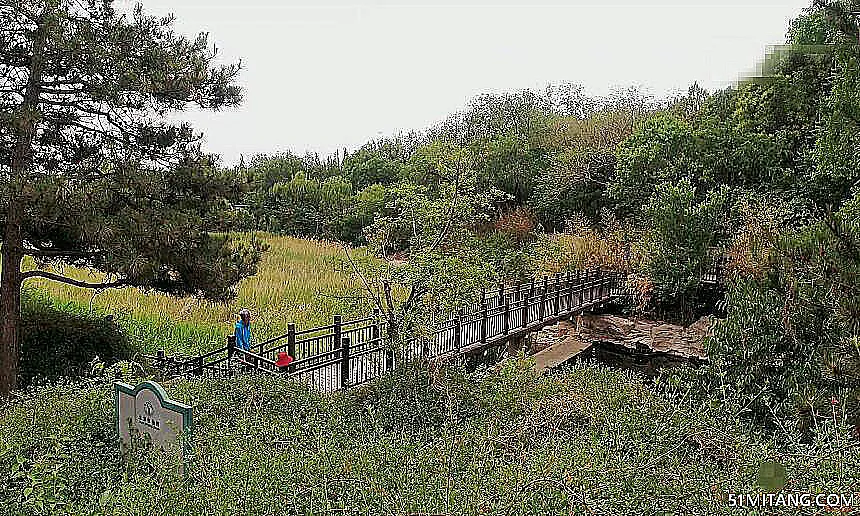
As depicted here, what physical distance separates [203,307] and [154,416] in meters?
8.27

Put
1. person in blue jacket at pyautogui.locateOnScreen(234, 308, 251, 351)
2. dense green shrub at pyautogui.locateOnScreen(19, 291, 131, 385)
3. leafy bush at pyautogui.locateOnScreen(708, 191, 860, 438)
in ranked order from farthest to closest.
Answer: person in blue jacket at pyautogui.locateOnScreen(234, 308, 251, 351), dense green shrub at pyautogui.locateOnScreen(19, 291, 131, 385), leafy bush at pyautogui.locateOnScreen(708, 191, 860, 438)

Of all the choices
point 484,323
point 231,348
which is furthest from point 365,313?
point 484,323

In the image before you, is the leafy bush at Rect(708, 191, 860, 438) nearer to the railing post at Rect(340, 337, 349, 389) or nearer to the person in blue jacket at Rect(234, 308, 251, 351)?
the railing post at Rect(340, 337, 349, 389)

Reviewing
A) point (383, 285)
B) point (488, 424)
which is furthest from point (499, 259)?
point (488, 424)

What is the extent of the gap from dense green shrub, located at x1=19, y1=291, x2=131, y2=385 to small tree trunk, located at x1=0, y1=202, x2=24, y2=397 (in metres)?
0.61

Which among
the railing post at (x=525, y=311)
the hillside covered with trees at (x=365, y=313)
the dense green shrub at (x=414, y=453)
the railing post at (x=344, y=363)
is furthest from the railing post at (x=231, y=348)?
the railing post at (x=525, y=311)

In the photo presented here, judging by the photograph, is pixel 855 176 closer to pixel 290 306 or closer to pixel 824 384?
pixel 824 384

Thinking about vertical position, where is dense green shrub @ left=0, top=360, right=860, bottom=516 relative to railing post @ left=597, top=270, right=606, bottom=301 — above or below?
above

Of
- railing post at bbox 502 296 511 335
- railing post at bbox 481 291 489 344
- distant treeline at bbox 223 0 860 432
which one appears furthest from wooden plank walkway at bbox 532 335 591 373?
distant treeline at bbox 223 0 860 432

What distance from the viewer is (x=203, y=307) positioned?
13.1 meters

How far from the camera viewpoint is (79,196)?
709cm

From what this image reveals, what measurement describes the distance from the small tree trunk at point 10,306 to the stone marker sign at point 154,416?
3661 mm

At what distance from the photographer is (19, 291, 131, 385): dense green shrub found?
29.5 ft

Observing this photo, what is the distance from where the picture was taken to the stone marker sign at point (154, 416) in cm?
491
